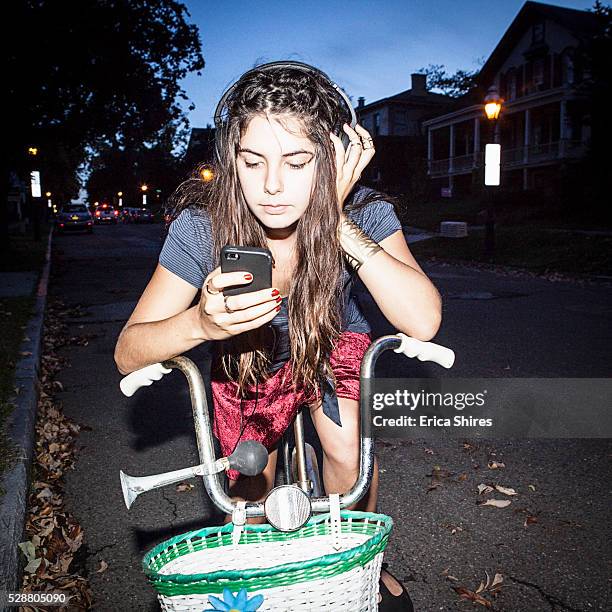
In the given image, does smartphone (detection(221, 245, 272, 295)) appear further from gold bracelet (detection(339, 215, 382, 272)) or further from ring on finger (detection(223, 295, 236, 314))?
gold bracelet (detection(339, 215, 382, 272))

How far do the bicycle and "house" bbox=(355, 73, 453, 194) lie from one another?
44896mm

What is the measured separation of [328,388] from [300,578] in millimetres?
1038

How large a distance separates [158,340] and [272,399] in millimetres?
682

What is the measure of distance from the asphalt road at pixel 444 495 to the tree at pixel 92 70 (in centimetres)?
2002

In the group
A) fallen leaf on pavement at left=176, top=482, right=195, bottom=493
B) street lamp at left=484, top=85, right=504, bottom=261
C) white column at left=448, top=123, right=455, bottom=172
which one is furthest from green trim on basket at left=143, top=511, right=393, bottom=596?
white column at left=448, top=123, right=455, bottom=172

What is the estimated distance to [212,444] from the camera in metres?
1.65

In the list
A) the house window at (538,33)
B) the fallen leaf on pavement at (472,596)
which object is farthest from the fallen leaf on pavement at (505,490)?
the house window at (538,33)

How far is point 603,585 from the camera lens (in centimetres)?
294

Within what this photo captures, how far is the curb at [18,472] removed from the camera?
281 centimetres

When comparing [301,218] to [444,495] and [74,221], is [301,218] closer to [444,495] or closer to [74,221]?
[444,495]

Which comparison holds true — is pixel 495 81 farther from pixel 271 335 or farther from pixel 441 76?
pixel 271 335

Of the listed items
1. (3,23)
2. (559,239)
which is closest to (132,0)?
(3,23)

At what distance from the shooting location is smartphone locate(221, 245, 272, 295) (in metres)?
1.36

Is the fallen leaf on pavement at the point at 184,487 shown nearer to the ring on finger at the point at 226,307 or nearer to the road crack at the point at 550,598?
the road crack at the point at 550,598
